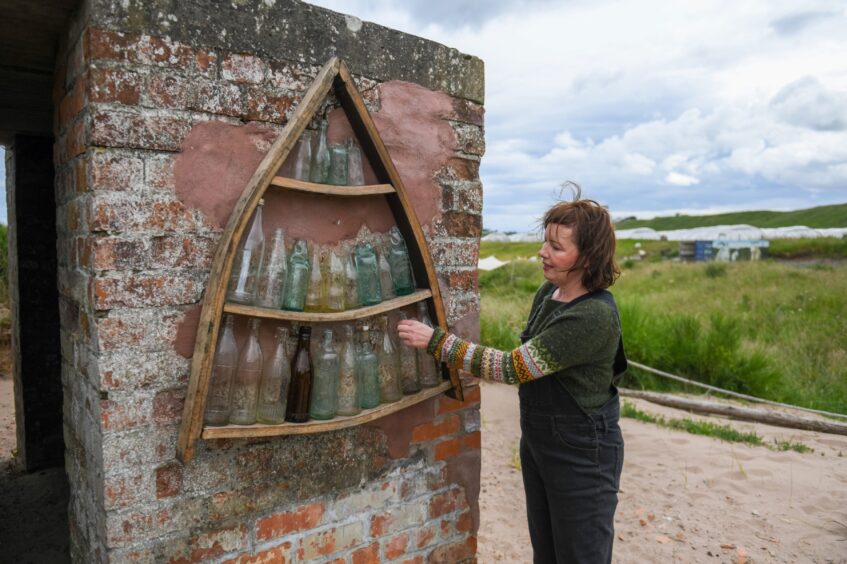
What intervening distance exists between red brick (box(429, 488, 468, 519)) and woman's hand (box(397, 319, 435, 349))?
0.75 metres

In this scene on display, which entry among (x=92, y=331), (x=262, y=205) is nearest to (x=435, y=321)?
(x=262, y=205)

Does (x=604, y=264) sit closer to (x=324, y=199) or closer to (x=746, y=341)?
(x=324, y=199)

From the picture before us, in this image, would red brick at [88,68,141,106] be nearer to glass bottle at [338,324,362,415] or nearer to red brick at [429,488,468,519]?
glass bottle at [338,324,362,415]

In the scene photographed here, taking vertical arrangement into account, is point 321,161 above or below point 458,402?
above

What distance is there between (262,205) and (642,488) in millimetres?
4046

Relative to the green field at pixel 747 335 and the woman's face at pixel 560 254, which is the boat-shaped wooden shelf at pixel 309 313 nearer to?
the woman's face at pixel 560 254

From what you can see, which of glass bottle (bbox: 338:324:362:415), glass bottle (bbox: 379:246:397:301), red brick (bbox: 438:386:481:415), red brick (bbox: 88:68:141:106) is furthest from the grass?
red brick (bbox: 88:68:141:106)

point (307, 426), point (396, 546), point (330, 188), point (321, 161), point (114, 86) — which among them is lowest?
point (396, 546)

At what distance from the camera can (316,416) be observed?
198cm

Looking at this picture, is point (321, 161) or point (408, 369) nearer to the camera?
point (321, 161)

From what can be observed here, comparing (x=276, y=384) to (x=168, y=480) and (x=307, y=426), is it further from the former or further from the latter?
(x=168, y=480)

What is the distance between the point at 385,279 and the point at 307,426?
0.62m

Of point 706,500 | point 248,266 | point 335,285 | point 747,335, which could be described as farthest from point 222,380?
point 747,335

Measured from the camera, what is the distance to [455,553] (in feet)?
8.39
